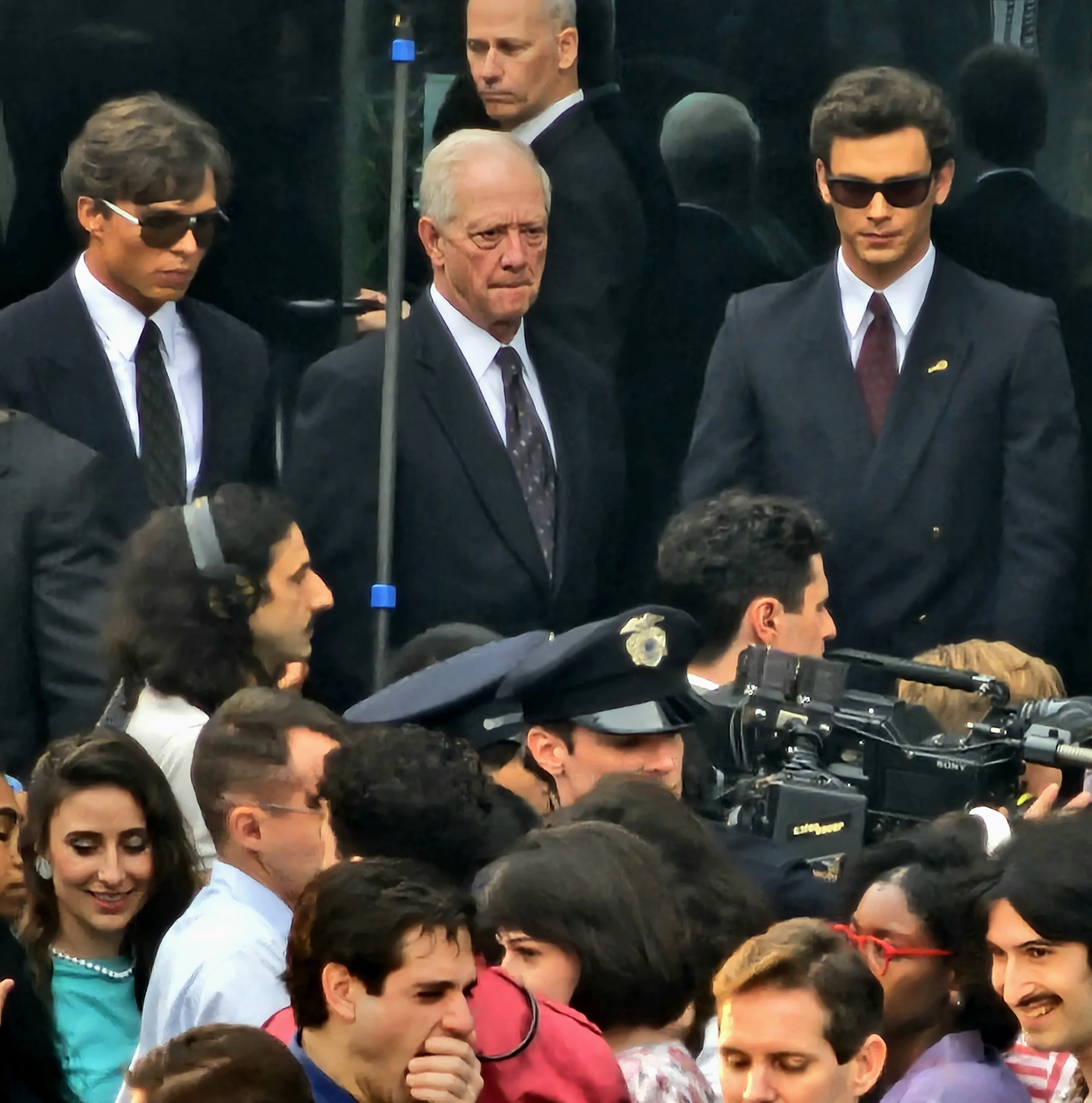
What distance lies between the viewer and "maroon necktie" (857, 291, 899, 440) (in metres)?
6.76

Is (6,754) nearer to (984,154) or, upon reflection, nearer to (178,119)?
(178,119)

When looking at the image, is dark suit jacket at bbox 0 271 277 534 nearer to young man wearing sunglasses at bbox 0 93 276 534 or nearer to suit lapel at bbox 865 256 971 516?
young man wearing sunglasses at bbox 0 93 276 534

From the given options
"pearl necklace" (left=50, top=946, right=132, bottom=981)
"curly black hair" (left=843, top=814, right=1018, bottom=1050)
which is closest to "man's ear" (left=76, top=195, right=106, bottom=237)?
"pearl necklace" (left=50, top=946, right=132, bottom=981)

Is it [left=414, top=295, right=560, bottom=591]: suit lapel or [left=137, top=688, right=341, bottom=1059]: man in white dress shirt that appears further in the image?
[left=414, top=295, right=560, bottom=591]: suit lapel

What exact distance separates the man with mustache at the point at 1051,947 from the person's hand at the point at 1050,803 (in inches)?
22.4

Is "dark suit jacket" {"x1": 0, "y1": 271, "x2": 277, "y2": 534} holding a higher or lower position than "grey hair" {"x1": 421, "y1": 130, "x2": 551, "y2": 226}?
lower

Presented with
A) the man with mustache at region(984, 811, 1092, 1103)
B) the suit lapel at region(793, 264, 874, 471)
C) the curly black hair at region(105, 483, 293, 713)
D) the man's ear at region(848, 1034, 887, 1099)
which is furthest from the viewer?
the suit lapel at region(793, 264, 874, 471)

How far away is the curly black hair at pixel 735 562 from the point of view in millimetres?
5637

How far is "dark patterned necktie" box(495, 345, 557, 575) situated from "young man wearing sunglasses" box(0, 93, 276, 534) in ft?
2.14

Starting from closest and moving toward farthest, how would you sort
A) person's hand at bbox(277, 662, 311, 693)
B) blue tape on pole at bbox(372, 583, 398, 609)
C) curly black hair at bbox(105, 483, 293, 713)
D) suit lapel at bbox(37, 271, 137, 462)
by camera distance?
curly black hair at bbox(105, 483, 293, 713), person's hand at bbox(277, 662, 311, 693), suit lapel at bbox(37, 271, 137, 462), blue tape on pole at bbox(372, 583, 398, 609)

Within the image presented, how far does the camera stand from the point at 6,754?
5.89 meters

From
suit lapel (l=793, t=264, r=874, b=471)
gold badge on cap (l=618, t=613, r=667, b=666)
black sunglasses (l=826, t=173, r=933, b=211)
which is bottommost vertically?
gold badge on cap (l=618, t=613, r=667, b=666)

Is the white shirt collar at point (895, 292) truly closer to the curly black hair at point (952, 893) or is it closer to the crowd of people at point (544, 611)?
the crowd of people at point (544, 611)

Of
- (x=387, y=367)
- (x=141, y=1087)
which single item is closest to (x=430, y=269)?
(x=387, y=367)
